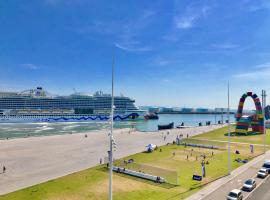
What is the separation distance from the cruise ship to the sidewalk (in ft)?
401

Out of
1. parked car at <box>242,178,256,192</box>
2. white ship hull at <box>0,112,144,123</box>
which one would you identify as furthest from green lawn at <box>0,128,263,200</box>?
white ship hull at <box>0,112,144,123</box>

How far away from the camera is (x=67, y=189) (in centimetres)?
2464

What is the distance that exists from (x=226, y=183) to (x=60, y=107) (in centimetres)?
14503

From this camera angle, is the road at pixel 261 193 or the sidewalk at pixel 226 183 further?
the sidewalk at pixel 226 183

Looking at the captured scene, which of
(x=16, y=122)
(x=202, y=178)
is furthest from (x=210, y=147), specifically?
(x=16, y=122)

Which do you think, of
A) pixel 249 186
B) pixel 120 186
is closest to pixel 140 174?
pixel 120 186

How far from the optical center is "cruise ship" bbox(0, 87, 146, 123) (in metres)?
140

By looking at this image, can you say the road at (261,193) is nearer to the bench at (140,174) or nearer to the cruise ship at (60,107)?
the bench at (140,174)

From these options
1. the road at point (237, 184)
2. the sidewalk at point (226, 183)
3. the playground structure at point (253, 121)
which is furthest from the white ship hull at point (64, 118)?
the road at point (237, 184)

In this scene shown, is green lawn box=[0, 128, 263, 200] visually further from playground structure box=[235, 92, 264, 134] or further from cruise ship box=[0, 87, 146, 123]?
cruise ship box=[0, 87, 146, 123]

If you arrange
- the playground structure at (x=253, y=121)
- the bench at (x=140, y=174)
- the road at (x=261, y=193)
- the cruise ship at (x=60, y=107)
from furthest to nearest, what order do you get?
the cruise ship at (x=60, y=107) → the playground structure at (x=253, y=121) → the bench at (x=140, y=174) → the road at (x=261, y=193)

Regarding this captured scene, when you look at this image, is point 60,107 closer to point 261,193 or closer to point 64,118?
point 64,118

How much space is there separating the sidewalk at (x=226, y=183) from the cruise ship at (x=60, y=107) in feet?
401

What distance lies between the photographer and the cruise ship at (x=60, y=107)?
140 meters
